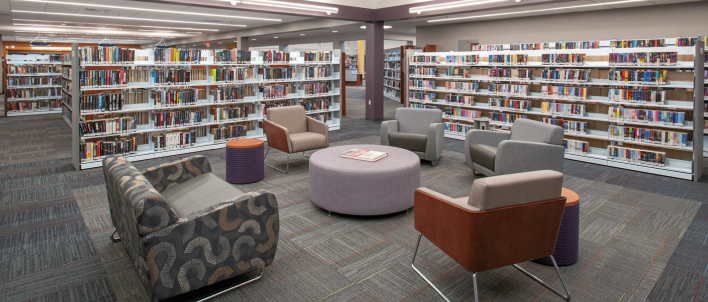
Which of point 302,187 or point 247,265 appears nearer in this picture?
point 247,265

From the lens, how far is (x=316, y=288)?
2.99 meters

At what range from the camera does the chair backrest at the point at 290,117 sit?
255 inches

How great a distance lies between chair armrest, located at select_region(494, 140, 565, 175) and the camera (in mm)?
4980

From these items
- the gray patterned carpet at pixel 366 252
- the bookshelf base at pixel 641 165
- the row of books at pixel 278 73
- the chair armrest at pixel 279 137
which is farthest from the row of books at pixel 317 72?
the bookshelf base at pixel 641 165

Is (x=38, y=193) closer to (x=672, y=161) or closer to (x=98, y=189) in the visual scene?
(x=98, y=189)

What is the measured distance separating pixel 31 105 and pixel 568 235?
14.8 meters

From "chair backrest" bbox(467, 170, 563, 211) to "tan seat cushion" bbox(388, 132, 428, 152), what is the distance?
3653 mm

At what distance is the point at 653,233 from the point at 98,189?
19.6 ft

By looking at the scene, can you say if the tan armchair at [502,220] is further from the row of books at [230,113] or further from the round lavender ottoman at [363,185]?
the row of books at [230,113]

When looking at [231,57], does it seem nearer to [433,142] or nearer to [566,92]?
[433,142]

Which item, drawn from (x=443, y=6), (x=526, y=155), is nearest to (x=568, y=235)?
(x=526, y=155)

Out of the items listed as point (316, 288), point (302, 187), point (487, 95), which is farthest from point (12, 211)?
point (487, 95)

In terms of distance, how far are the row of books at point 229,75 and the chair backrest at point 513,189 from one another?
6.10 m

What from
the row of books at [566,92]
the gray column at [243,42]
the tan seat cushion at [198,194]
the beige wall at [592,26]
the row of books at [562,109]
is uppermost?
the gray column at [243,42]
